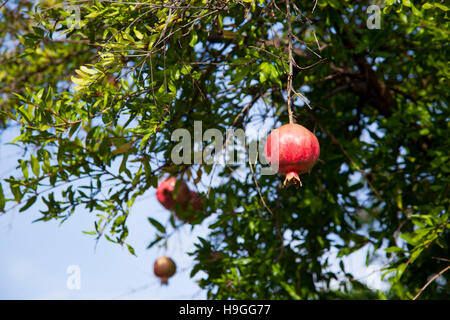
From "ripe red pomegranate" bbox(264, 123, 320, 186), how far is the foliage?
36cm

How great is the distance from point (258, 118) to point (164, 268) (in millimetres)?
1206

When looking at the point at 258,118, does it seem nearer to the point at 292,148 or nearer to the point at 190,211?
the point at 190,211

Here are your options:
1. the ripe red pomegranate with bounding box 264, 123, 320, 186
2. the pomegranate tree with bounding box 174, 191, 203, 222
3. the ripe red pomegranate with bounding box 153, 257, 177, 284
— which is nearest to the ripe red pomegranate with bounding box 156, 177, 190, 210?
the pomegranate tree with bounding box 174, 191, 203, 222

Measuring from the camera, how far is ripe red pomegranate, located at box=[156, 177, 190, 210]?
263 centimetres

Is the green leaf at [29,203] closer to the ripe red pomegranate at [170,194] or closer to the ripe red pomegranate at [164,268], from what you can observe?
the ripe red pomegranate at [170,194]

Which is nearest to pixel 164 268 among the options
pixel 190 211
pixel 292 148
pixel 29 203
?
pixel 190 211

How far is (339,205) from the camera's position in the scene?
8.91 feet

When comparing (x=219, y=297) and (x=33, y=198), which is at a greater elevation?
(x=33, y=198)

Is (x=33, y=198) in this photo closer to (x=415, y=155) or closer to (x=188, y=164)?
(x=188, y=164)

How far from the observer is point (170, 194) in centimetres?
262

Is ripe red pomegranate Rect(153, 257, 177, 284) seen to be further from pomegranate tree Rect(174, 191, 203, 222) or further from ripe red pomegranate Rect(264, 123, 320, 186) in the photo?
ripe red pomegranate Rect(264, 123, 320, 186)

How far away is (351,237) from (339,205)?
18 cm

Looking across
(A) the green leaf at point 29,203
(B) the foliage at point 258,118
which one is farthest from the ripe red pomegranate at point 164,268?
(A) the green leaf at point 29,203

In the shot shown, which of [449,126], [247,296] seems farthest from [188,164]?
[449,126]
